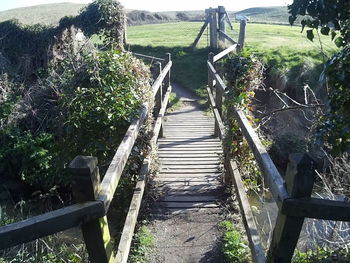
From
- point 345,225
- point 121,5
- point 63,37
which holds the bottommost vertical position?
point 345,225

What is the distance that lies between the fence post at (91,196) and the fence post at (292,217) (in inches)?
45.2

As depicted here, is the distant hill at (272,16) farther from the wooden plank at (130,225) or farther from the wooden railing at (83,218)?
the wooden railing at (83,218)

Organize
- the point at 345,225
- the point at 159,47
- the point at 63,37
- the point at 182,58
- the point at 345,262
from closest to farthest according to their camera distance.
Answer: the point at 345,262
the point at 345,225
the point at 63,37
the point at 182,58
the point at 159,47

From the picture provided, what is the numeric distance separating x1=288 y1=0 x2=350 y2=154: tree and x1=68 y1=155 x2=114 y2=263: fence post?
4.77 feet

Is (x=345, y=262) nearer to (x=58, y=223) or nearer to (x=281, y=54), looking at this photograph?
(x=58, y=223)

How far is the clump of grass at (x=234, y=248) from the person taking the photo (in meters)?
3.44

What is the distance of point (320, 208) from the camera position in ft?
6.57

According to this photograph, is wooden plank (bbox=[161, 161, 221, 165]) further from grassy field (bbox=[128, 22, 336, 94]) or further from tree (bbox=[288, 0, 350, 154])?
grassy field (bbox=[128, 22, 336, 94])

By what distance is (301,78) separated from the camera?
996 cm

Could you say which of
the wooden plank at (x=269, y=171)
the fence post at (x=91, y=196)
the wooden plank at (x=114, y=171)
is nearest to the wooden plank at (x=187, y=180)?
the wooden plank at (x=114, y=171)

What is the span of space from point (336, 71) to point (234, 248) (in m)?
2.21

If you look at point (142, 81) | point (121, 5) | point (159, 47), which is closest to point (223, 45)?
point (159, 47)

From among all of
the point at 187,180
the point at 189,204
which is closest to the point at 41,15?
the point at 187,180

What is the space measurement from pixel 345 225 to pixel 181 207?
244cm
